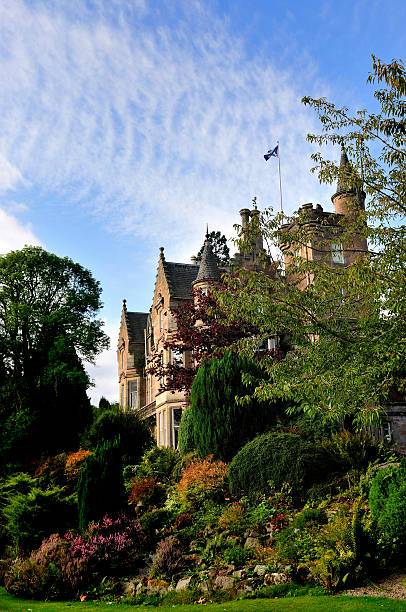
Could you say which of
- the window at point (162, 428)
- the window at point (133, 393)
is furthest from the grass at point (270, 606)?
the window at point (133, 393)

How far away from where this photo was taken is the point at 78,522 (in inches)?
619

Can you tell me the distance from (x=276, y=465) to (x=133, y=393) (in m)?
29.8

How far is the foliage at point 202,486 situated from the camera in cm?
1585

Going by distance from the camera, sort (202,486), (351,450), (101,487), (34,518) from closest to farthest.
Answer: (101,487) → (351,450) → (34,518) → (202,486)

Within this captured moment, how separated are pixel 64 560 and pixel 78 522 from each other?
3.29 meters

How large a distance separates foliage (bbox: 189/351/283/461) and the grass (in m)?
7.31

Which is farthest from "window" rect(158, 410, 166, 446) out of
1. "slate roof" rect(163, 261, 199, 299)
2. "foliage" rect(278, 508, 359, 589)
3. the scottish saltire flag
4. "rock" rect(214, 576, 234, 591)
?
"rock" rect(214, 576, 234, 591)

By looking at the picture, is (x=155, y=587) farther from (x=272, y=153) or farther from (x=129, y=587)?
(x=272, y=153)

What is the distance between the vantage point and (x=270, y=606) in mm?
8875

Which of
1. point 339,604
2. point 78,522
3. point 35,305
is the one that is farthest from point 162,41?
point 35,305

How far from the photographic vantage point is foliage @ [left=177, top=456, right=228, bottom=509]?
1585cm

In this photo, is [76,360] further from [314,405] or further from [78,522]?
[314,405]

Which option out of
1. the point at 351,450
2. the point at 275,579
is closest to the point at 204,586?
the point at 275,579

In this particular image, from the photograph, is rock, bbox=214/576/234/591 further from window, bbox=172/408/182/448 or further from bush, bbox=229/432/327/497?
window, bbox=172/408/182/448
